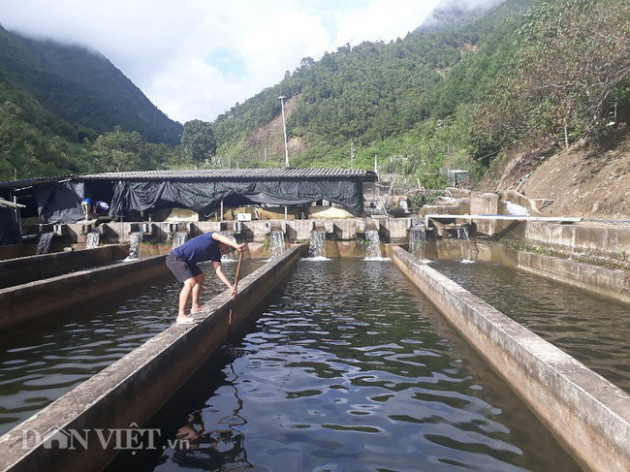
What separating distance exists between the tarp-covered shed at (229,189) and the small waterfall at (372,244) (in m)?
2.99

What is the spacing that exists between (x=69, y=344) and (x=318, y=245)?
13.2m

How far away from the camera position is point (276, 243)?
19484 millimetres

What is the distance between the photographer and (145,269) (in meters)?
13.5

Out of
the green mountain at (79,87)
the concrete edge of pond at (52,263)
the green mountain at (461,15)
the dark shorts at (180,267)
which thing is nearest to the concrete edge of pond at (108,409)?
the dark shorts at (180,267)

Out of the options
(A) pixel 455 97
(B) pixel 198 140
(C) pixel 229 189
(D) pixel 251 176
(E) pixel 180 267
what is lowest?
(E) pixel 180 267

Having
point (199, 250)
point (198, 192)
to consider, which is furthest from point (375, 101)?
point (199, 250)

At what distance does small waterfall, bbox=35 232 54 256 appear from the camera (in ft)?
61.3

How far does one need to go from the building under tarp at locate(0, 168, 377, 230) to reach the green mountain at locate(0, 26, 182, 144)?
52427 mm

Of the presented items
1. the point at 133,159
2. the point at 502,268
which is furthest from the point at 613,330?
the point at 133,159

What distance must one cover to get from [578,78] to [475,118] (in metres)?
12.7

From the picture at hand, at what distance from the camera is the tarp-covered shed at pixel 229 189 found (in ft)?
72.6

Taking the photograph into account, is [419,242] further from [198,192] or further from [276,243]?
[198,192]

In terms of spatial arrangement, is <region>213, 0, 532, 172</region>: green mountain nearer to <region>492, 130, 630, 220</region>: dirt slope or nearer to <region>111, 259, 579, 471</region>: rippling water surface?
<region>492, 130, 630, 220</region>: dirt slope

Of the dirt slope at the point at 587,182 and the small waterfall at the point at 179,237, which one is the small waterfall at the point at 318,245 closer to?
the small waterfall at the point at 179,237
